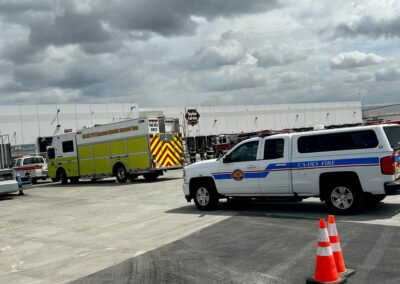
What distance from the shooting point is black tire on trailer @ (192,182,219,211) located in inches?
436

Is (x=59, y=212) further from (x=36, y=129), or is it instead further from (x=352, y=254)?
(x=36, y=129)

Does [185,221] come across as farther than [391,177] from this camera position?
Yes

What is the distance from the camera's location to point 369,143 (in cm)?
868

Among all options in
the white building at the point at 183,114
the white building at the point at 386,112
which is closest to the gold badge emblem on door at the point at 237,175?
the white building at the point at 183,114

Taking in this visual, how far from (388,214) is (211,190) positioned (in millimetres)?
4311

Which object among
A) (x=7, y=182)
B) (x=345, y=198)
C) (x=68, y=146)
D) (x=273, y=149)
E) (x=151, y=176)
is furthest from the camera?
(x=68, y=146)

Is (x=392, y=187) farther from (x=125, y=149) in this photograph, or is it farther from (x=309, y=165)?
(x=125, y=149)

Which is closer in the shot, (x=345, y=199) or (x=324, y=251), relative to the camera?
(x=324, y=251)

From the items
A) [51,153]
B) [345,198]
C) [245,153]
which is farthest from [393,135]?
[51,153]

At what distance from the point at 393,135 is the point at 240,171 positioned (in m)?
3.62

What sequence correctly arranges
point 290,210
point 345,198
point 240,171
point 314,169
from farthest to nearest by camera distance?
point 240,171
point 290,210
point 314,169
point 345,198

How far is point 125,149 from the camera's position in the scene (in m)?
21.7

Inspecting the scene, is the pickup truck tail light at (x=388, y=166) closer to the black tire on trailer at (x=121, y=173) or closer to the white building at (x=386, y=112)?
the black tire on trailer at (x=121, y=173)

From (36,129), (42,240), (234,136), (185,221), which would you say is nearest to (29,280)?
(42,240)
